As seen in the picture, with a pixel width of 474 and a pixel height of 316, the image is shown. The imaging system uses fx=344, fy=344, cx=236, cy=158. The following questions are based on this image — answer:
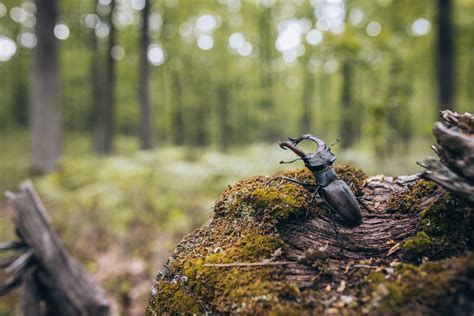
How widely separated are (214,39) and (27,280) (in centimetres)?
2655

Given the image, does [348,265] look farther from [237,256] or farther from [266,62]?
[266,62]

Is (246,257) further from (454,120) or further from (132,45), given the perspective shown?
(132,45)

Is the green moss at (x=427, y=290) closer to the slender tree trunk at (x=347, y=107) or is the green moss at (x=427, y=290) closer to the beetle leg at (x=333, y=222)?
the beetle leg at (x=333, y=222)

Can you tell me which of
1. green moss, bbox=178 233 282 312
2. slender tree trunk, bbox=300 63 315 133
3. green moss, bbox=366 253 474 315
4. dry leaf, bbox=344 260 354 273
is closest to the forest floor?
green moss, bbox=178 233 282 312

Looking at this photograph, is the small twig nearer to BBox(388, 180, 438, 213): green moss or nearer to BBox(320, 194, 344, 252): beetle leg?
BBox(320, 194, 344, 252): beetle leg

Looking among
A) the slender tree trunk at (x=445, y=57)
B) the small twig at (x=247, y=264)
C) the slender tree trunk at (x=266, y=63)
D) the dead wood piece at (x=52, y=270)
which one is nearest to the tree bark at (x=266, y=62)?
the slender tree trunk at (x=266, y=63)

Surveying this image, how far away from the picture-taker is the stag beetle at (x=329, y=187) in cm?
166

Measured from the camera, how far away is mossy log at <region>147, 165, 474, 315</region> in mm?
1278

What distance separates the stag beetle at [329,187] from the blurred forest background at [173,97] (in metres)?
4.90

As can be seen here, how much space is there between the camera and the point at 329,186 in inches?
67.7

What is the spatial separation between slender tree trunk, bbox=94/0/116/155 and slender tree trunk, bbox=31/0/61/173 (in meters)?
7.55

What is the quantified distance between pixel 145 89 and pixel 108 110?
5.60m

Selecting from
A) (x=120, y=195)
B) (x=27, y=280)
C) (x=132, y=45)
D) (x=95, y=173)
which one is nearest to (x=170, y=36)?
(x=132, y=45)

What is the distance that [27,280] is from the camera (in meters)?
4.05
